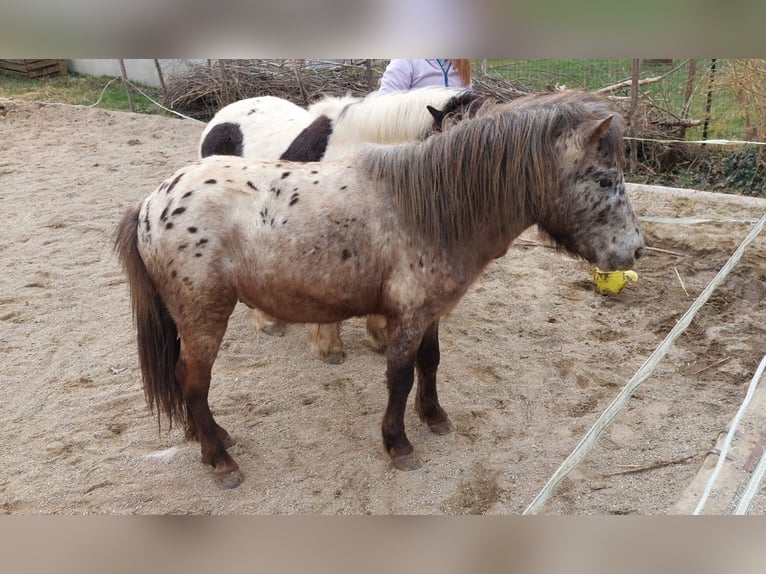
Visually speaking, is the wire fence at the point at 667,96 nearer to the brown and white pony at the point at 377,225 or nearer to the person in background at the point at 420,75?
the person in background at the point at 420,75

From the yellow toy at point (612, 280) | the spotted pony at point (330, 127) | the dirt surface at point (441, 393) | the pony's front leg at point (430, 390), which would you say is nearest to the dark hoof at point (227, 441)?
the dirt surface at point (441, 393)

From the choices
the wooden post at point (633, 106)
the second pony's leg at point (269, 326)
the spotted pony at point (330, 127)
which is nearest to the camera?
the spotted pony at point (330, 127)

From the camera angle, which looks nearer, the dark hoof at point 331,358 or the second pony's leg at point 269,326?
the dark hoof at point 331,358

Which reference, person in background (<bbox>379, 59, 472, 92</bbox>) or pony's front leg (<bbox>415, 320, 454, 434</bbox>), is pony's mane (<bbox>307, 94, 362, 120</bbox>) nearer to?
person in background (<bbox>379, 59, 472, 92</bbox>)

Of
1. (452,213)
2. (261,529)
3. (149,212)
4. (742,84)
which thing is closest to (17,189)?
(149,212)

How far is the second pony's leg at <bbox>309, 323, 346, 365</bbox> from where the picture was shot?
3920 millimetres

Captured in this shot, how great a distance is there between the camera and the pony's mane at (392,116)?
11.4ft

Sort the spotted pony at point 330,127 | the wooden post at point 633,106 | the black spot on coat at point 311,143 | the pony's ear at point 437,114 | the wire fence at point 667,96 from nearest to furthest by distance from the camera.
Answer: the pony's ear at point 437,114 → the spotted pony at point 330,127 → the black spot on coat at point 311,143 → the wooden post at point 633,106 → the wire fence at point 667,96

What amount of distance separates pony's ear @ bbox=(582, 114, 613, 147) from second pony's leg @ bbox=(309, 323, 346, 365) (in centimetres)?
205

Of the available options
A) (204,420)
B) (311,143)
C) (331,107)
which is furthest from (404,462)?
(331,107)

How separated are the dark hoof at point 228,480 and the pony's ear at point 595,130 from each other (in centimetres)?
233

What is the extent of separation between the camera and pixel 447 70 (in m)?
4.16

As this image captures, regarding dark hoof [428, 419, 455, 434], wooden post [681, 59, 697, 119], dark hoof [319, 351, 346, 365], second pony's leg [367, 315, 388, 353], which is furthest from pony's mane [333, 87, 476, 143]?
wooden post [681, 59, 697, 119]

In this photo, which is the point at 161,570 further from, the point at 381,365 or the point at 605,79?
the point at 605,79
